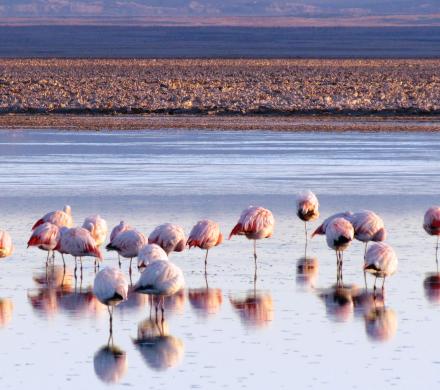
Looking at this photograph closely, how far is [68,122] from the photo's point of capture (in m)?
30.1

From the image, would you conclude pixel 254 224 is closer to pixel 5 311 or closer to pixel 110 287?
pixel 5 311

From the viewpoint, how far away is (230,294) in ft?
34.7

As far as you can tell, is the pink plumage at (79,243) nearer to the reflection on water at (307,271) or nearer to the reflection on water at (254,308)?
the reflection on water at (254,308)

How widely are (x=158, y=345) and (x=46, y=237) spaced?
10.2 ft

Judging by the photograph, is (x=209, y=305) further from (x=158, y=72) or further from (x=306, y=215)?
(x=158, y=72)

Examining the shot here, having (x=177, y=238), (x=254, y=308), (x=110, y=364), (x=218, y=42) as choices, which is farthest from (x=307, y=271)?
(x=218, y=42)

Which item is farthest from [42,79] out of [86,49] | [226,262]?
[86,49]

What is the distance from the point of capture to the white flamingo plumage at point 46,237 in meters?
11.5

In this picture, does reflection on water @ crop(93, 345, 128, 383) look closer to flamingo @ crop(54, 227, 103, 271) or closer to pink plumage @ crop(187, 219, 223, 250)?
flamingo @ crop(54, 227, 103, 271)

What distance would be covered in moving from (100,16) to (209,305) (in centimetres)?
19270

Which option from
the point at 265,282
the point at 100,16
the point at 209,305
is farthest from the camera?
the point at 100,16

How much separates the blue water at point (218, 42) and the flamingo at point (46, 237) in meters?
73.7

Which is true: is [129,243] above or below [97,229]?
below

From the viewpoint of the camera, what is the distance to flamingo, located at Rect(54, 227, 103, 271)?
1091 centimetres
